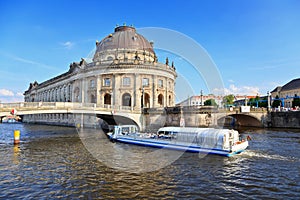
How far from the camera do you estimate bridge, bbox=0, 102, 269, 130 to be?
28823 mm

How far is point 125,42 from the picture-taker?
211 feet

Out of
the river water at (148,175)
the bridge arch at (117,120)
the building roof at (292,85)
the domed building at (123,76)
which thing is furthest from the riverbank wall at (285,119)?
the building roof at (292,85)

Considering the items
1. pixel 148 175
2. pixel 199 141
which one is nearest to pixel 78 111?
pixel 199 141

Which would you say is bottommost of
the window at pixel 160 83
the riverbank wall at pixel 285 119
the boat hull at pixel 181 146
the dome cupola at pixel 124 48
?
the boat hull at pixel 181 146

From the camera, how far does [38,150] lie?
23.1 meters

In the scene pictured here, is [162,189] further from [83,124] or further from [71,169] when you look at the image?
[83,124]

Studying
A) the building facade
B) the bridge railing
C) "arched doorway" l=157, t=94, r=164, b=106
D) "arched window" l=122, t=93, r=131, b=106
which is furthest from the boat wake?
the building facade

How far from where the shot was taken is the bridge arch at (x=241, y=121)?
5369cm

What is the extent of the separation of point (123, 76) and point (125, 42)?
13.3 metres

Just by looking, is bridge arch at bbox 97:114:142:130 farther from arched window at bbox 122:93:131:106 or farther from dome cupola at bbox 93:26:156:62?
dome cupola at bbox 93:26:156:62

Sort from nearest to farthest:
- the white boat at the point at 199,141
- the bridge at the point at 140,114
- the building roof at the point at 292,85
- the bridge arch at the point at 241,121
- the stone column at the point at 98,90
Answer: the white boat at the point at 199,141, the bridge at the point at 140,114, the bridge arch at the point at 241,121, the stone column at the point at 98,90, the building roof at the point at 292,85

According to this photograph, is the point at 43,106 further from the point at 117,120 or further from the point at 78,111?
the point at 117,120

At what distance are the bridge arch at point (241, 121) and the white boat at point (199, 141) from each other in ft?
98.4

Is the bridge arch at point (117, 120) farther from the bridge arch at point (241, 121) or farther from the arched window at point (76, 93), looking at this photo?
the arched window at point (76, 93)
